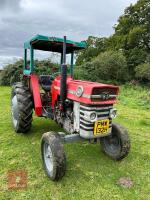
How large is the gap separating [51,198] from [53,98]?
6.98 ft

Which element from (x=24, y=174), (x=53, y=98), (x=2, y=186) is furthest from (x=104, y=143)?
(x=2, y=186)

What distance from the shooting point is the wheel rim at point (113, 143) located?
437cm

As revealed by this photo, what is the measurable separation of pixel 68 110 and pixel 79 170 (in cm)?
104

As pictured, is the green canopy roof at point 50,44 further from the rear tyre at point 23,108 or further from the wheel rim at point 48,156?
the wheel rim at point 48,156

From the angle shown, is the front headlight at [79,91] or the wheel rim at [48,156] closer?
the front headlight at [79,91]

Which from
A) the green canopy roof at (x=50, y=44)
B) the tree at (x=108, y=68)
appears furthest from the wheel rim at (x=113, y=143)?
the tree at (x=108, y=68)

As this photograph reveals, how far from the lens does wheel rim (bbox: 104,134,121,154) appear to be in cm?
437

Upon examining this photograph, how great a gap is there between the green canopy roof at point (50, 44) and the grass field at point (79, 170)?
1.89 m

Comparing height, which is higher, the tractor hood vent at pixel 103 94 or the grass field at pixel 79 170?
the tractor hood vent at pixel 103 94

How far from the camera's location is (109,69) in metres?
20.6

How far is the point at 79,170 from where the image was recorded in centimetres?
396

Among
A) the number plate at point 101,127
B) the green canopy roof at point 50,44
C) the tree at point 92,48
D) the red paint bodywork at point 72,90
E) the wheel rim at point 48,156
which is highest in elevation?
the tree at point 92,48

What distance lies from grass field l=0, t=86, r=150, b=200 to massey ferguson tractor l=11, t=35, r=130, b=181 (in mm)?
193

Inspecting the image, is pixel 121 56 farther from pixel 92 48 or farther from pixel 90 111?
pixel 90 111
